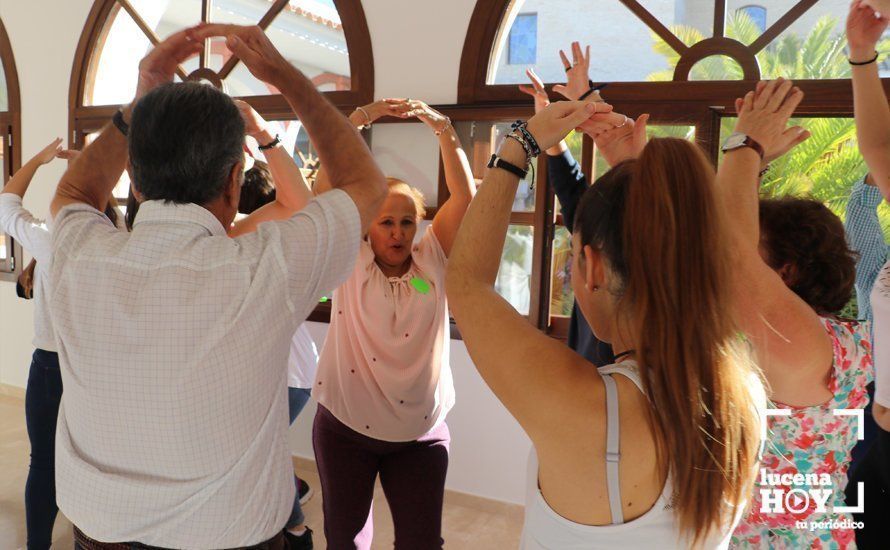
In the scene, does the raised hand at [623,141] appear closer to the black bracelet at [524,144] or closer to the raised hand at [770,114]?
the raised hand at [770,114]

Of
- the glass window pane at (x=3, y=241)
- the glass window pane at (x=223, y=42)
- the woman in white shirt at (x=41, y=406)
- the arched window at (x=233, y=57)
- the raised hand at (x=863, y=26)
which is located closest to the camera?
the raised hand at (x=863, y=26)

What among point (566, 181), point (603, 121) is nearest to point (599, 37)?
point (566, 181)

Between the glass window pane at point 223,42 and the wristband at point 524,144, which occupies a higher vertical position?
the glass window pane at point 223,42

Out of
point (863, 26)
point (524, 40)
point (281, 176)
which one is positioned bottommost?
point (281, 176)

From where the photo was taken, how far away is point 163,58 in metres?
1.47

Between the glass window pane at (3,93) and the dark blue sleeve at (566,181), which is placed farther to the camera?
the glass window pane at (3,93)

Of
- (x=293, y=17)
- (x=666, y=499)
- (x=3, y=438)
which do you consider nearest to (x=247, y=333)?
(x=666, y=499)

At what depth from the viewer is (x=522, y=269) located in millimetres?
3363

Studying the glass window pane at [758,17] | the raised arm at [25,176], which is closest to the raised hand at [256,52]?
the raised arm at [25,176]

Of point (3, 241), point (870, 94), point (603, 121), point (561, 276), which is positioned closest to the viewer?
point (603, 121)

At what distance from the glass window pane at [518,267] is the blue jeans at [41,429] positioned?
1873mm

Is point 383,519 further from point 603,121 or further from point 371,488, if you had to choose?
point 603,121

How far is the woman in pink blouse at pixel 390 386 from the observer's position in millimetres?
2107

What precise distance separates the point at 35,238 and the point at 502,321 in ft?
5.84
